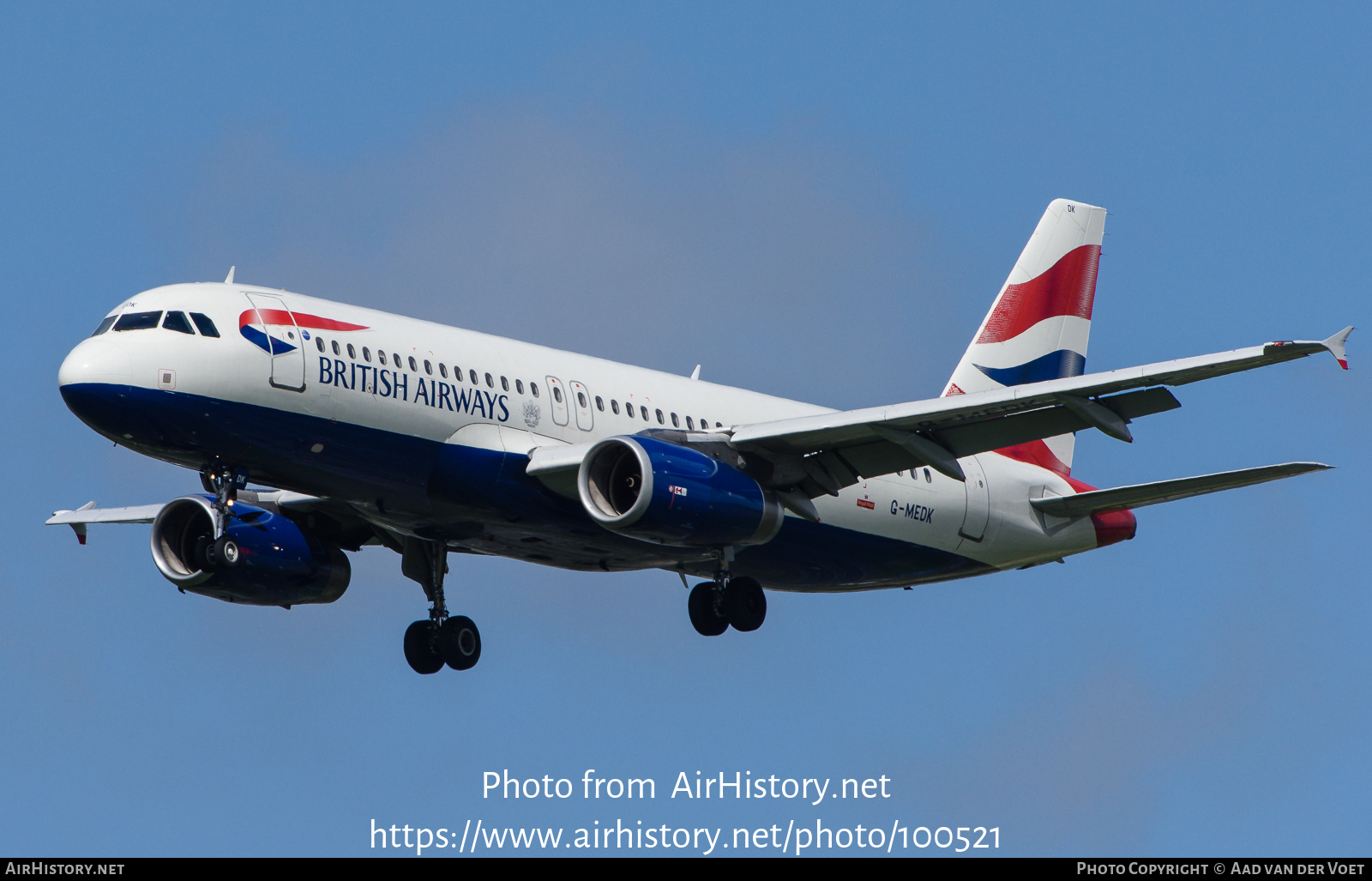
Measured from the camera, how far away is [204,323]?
104ft

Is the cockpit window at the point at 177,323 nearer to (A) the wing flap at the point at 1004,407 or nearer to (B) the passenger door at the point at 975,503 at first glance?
(A) the wing flap at the point at 1004,407

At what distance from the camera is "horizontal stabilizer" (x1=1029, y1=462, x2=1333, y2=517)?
3409cm

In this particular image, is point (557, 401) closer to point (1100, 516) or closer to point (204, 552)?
point (204, 552)

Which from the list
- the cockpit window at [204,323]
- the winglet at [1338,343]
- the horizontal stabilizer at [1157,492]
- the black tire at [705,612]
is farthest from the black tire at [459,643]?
the winglet at [1338,343]

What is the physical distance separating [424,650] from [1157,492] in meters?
15.5

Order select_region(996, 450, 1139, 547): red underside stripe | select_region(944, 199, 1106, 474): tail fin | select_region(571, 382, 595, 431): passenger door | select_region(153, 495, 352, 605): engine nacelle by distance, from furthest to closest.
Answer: select_region(944, 199, 1106, 474): tail fin, select_region(996, 450, 1139, 547): red underside stripe, select_region(153, 495, 352, 605): engine nacelle, select_region(571, 382, 595, 431): passenger door

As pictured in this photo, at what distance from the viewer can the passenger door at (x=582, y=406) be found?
35.8 metres

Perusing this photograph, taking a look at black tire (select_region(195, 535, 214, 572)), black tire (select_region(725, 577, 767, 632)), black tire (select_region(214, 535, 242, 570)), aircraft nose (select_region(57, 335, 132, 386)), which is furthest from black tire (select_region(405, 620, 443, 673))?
aircraft nose (select_region(57, 335, 132, 386))

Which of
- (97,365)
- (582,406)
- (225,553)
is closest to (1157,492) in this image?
(582,406)

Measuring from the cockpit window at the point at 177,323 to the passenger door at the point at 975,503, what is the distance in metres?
17.4

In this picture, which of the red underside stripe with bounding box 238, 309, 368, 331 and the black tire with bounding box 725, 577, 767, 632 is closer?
the red underside stripe with bounding box 238, 309, 368, 331

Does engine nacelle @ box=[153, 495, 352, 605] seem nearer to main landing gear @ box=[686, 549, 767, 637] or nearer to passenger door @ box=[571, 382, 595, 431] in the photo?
passenger door @ box=[571, 382, 595, 431]

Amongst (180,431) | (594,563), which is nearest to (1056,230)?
(594,563)

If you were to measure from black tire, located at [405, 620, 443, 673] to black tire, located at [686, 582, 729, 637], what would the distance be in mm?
5905
